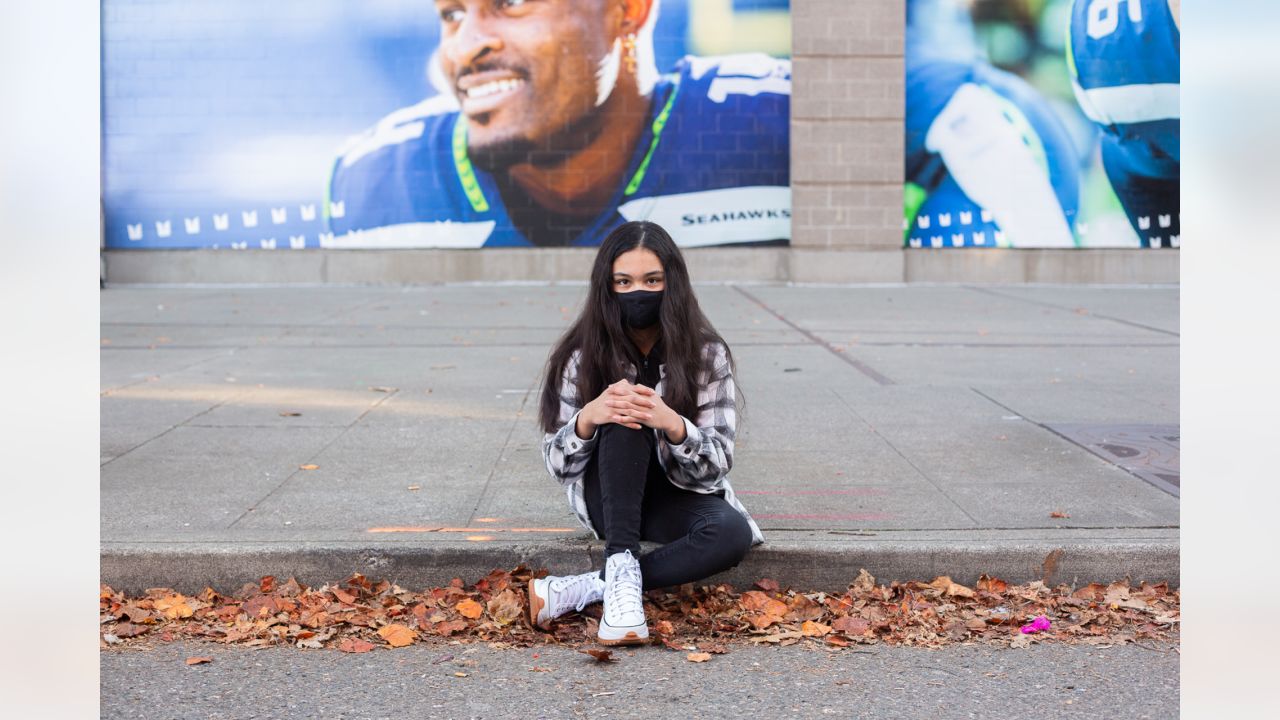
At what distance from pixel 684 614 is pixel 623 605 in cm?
46

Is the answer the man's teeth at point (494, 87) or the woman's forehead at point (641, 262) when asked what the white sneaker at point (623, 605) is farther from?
the man's teeth at point (494, 87)

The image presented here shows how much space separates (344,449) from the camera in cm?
648

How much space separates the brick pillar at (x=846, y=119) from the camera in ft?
59.5

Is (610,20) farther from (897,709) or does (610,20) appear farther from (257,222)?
(897,709)

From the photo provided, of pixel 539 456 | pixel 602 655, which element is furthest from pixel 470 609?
pixel 539 456

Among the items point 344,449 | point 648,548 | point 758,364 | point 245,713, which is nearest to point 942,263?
point 758,364

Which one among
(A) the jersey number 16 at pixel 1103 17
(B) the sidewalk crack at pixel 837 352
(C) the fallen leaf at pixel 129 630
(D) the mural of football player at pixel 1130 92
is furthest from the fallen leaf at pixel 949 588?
(A) the jersey number 16 at pixel 1103 17

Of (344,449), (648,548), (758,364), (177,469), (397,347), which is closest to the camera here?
(648,548)

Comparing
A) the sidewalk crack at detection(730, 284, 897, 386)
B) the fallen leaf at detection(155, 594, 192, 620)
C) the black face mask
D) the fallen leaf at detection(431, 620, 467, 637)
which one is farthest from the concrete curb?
the sidewalk crack at detection(730, 284, 897, 386)

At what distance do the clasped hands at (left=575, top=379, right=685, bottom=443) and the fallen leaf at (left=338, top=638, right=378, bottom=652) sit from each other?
1.01 meters

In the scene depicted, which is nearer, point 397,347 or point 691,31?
point 397,347

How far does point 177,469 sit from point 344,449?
84 cm

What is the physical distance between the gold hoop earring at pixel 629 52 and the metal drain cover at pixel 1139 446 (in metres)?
12.2

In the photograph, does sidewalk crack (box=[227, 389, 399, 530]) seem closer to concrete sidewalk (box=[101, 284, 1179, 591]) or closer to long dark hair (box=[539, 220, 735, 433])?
concrete sidewalk (box=[101, 284, 1179, 591])
